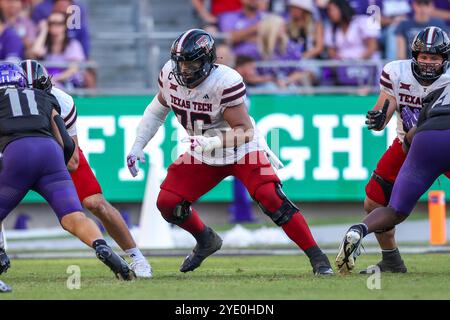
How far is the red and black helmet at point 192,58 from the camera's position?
8.91 metres

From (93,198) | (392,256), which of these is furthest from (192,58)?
(392,256)

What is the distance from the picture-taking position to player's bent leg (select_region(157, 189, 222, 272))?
9.23 metres

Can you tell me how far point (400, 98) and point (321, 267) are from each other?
60.6 inches

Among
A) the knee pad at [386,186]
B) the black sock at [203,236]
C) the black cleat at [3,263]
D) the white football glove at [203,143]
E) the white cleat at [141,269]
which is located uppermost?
the white football glove at [203,143]

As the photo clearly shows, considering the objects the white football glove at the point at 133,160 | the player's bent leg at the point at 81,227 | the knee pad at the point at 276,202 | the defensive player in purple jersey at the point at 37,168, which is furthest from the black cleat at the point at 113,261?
the knee pad at the point at 276,202

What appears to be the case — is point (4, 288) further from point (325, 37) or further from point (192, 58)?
point (325, 37)

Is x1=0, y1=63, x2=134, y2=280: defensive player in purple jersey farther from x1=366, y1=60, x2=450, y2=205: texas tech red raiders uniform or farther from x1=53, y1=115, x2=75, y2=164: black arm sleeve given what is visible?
x1=366, y1=60, x2=450, y2=205: texas tech red raiders uniform

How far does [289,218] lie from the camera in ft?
29.2

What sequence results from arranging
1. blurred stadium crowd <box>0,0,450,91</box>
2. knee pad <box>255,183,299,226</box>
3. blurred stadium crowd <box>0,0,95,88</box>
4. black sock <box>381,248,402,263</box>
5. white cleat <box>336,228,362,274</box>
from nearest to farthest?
white cleat <box>336,228,362,274</box> → knee pad <box>255,183,299,226</box> → black sock <box>381,248,402,263</box> → blurred stadium crowd <box>0,0,450,91</box> → blurred stadium crowd <box>0,0,95,88</box>

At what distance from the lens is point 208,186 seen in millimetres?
9352

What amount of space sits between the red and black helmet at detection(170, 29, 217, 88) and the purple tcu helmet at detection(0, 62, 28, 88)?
1197 mm

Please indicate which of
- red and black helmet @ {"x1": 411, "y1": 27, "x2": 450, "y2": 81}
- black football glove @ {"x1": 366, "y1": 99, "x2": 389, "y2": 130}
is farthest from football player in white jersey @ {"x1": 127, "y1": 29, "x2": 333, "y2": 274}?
red and black helmet @ {"x1": 411, "y1": 27, "x2": 450, "y2": 81}

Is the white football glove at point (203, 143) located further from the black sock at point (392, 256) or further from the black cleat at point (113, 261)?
the black sock at point (392, 256)
